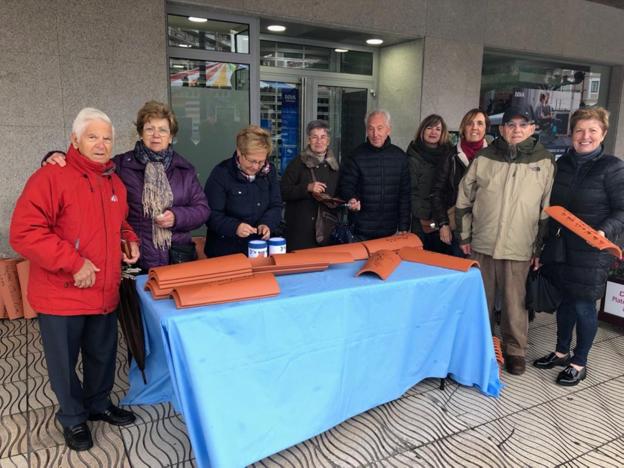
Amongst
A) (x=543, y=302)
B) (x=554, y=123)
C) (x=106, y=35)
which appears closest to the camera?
(x=543, y=302)

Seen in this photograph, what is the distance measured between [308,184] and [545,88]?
602 centimetres

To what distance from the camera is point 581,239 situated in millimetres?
2877

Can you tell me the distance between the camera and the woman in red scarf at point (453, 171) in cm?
347

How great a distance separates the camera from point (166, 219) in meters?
2.48

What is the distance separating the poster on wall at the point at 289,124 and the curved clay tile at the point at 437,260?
361 cm

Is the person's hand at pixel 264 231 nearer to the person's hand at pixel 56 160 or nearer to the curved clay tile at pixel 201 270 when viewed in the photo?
the curved clay tile at pixel 201 270

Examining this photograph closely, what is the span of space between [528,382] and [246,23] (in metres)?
4.12

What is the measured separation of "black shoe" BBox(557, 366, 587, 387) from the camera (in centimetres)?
302

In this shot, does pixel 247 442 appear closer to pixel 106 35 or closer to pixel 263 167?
pixel 263 167

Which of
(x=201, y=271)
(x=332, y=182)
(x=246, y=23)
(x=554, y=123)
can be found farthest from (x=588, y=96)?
(x=201, y=271)

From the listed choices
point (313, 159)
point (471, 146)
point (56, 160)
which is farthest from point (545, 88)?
point (56, 160)

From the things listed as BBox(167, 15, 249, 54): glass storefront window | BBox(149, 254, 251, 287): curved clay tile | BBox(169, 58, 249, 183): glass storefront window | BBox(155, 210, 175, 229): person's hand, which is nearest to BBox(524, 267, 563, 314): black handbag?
BBox(149, 254, 251, 287): curved clay tile

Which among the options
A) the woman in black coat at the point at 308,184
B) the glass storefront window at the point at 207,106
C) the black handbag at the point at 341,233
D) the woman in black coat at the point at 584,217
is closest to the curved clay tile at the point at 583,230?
the woman in black coat at the point at 584,217

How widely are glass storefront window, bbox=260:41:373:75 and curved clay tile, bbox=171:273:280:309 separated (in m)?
4.36
